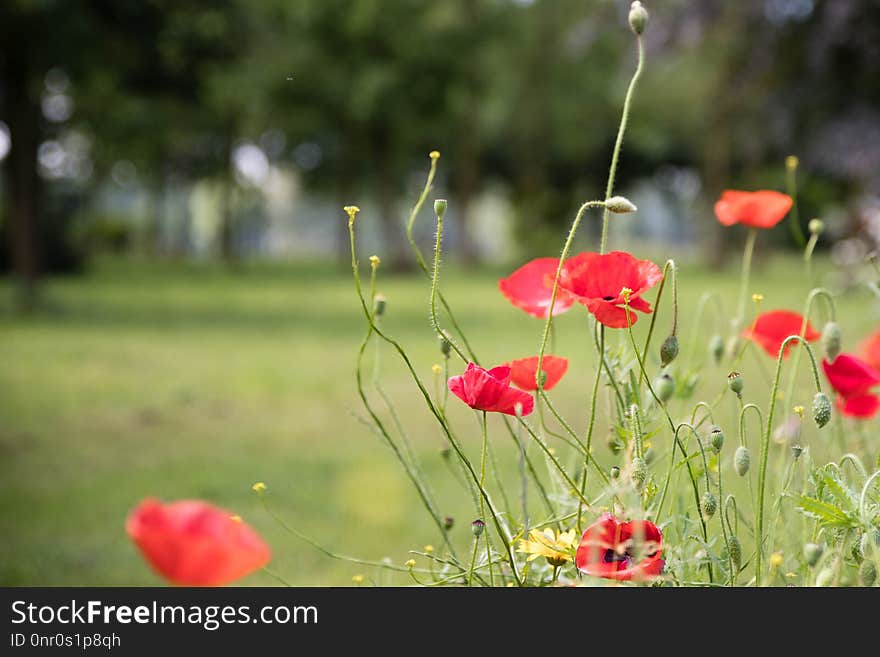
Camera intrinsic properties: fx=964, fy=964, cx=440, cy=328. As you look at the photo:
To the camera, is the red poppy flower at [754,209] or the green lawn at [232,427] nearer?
the red poppy flower at [754,209]

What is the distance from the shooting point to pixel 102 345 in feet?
23.7

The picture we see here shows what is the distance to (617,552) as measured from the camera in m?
0.59

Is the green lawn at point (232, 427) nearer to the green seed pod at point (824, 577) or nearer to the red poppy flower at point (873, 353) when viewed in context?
the red poppy flower at point (873, 353)

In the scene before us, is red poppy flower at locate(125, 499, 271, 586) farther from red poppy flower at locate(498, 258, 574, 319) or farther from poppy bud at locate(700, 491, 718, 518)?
red poppy flower at locate(498, 258, 574, 319)

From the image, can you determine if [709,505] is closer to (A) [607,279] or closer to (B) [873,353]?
(A) [607,279]

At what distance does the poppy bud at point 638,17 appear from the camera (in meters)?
0.68

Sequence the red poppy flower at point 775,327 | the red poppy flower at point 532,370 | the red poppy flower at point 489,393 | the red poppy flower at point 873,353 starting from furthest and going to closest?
1. the red poppy flower at point 873,353
2. the red poppy flower at point 775,327
3. the red poppy flower at point 532,370
4. the red poppy flower at point 489,393

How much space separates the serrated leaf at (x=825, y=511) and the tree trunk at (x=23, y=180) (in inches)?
380

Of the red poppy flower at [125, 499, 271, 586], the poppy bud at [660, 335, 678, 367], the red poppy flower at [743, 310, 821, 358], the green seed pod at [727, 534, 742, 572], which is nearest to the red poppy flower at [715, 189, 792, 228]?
the red poppy flower at [743, 310, 821, 358]

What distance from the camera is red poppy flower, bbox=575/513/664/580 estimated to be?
1.90 ft

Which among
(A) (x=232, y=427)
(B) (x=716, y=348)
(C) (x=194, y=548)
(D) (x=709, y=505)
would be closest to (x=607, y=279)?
(D) (x=709, y=505)

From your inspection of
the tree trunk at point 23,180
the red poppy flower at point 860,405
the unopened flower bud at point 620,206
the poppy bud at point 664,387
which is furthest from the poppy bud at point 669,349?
the tree trunk at point 23,180
